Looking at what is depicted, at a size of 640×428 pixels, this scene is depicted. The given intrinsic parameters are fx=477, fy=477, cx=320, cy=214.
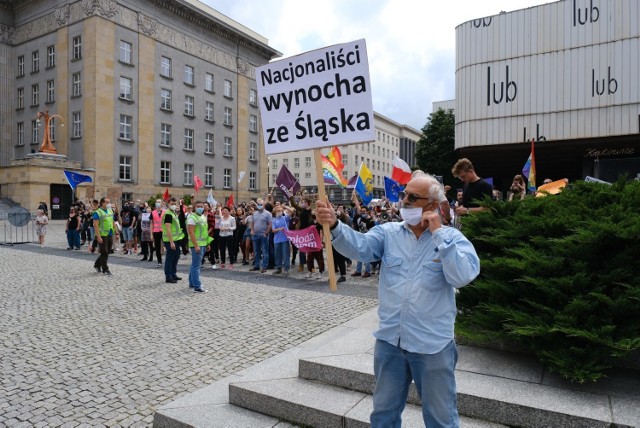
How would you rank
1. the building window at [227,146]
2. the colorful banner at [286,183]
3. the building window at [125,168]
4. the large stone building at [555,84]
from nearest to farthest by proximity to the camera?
1. the colorful banner at [286,183]
2. the large stone building at [555,84]
3. the building window at [125,168]
4. the building window at [227,146]

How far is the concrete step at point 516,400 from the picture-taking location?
3.32m

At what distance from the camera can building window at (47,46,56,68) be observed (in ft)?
130

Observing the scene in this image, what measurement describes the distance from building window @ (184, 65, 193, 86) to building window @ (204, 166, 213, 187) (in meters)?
8.39

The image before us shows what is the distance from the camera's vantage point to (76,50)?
3831cm

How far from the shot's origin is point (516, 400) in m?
3.54

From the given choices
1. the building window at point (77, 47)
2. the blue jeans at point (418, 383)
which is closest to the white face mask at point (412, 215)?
the blue jeans at point (418, 383)

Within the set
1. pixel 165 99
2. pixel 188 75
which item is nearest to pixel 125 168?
pixel 165 99

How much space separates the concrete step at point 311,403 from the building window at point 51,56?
4359 cm

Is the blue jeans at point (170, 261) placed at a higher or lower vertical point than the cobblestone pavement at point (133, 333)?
higher

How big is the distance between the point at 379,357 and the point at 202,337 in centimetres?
443

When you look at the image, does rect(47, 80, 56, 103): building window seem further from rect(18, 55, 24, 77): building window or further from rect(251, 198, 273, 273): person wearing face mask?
rect(251, 198, 273, 273): person wearing face mask

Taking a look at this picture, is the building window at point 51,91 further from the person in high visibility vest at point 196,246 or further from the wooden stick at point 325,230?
the wooden stick at point 325,230

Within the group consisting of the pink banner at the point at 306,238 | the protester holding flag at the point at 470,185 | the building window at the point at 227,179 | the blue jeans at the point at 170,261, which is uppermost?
the building window at the point at 227,179

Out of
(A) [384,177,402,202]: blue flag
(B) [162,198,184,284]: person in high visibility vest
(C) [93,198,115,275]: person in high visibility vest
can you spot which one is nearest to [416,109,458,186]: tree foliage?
(A) [384,177,402,202]: blue flag
